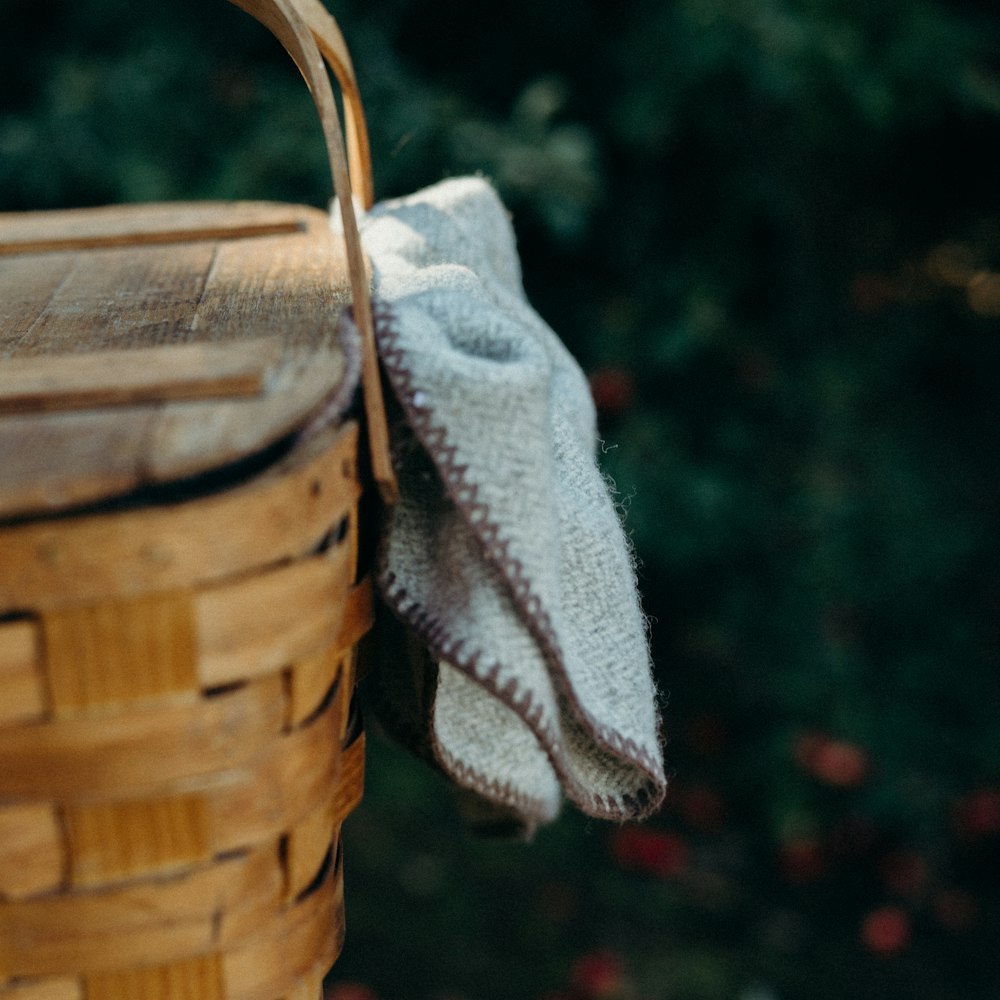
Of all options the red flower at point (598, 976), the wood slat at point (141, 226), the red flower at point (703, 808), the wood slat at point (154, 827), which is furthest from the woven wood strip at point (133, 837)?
the red flower at point (703, 808)

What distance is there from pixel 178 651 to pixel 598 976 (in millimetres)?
1250

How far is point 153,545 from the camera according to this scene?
0.40 metres

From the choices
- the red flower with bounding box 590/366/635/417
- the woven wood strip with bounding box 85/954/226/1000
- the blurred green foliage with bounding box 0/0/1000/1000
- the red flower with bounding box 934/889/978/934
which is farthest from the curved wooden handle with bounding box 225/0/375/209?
the red flower with bounding box 934/889/978/934

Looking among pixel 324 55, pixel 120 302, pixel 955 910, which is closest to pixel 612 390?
pixel 955 910

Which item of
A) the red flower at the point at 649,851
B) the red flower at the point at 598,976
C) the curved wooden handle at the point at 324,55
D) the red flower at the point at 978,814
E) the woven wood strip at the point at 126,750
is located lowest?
the red flower at the point at 649,851

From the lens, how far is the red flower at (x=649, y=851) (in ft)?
5.57

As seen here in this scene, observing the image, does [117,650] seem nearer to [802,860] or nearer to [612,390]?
[612,390]

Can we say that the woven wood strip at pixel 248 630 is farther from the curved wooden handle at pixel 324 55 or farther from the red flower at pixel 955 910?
the red flower at pixel 955 910

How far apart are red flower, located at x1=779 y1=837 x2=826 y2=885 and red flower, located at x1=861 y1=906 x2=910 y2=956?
10 centimetres

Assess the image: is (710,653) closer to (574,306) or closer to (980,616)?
(980,616)

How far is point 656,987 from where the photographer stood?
1.51 m

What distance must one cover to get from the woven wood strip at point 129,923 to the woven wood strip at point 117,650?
3.4 inches

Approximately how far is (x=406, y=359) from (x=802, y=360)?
137 cm

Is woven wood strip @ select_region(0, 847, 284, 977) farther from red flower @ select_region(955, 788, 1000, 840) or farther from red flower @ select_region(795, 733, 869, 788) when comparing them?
red flower @ select_region(955, 788, 1000, 840)
